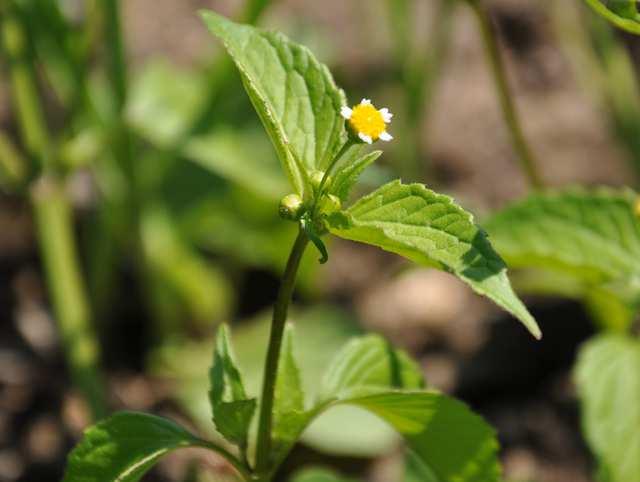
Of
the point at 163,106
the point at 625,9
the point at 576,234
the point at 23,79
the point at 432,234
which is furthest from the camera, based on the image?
the point at 163,106

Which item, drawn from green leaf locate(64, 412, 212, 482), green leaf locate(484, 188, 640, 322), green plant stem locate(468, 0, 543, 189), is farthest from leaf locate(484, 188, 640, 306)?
green leaf locate(64, 412, 212, 482)

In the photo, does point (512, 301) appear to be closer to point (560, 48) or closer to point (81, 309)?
point (81, 309)

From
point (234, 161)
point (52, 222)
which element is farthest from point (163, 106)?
point (52, 222)

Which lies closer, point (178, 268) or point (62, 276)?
point (62, 276)

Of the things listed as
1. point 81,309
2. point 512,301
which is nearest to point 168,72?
point 81,309

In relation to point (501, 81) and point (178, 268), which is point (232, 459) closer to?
point (501, 81)

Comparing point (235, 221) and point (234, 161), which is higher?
point (234, 161)
